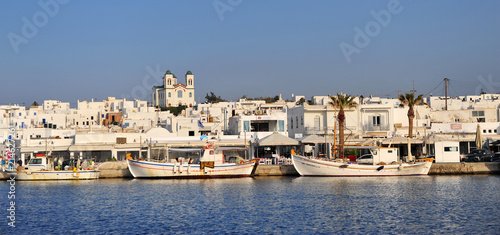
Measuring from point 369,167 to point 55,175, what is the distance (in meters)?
25.9

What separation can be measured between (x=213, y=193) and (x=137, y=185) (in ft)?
27.8

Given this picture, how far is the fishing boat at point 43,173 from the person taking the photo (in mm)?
50484

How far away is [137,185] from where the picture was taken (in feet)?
149

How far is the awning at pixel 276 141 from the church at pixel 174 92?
352 ft

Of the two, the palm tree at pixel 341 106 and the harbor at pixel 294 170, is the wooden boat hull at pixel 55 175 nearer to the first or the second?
the harbor at pixel 294 170

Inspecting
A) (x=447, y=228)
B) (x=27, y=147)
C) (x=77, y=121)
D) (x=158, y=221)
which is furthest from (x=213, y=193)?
(x=77, y=121)

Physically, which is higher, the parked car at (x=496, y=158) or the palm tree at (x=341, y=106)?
the palm tree at (x=341, y=106)

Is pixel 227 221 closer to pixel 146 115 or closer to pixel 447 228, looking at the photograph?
pixel 447 228

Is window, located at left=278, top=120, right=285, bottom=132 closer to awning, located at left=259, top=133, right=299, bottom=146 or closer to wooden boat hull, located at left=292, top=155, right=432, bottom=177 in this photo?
awning, located at left=259, top=133, right=299, bottom=146

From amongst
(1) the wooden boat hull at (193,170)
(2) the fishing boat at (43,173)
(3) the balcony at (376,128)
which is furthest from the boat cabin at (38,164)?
(3) the balcony at (376,128)

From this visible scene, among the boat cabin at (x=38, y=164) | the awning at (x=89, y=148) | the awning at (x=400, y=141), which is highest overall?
the awning at (x=400, y=141)

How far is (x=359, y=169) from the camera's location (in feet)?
160

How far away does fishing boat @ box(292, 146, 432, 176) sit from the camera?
48531 millimetres

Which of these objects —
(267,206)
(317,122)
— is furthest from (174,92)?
(267,206)
